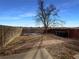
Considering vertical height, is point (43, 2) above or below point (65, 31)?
above

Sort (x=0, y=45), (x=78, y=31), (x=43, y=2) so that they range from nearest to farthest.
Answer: (x=0, y=45), (x=78, y=31), (x=43, y=2)

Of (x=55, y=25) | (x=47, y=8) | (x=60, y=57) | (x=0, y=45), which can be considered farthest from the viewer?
(x=55, y=25)

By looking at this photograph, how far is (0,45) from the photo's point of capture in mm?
11828

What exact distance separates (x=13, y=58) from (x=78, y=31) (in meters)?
20.4

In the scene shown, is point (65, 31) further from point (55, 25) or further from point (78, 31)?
point (78, 31)

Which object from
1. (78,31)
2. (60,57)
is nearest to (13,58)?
(60,57)

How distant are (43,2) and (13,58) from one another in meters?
21.5

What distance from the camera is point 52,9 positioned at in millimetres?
32469

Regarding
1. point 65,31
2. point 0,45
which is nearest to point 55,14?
point 65,31

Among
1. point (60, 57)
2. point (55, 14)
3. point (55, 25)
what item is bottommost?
point (60, 57)

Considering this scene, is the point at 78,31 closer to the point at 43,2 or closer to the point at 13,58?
the point at 43,2

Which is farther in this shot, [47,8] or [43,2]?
[47,8]

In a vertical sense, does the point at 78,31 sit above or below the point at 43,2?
below

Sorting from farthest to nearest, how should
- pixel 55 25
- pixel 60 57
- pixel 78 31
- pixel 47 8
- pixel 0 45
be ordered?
1. pixel 55 25
2. pixel 47 8
3. pixel 78 31
4. pixel 0 45
5. pixel 60 57
